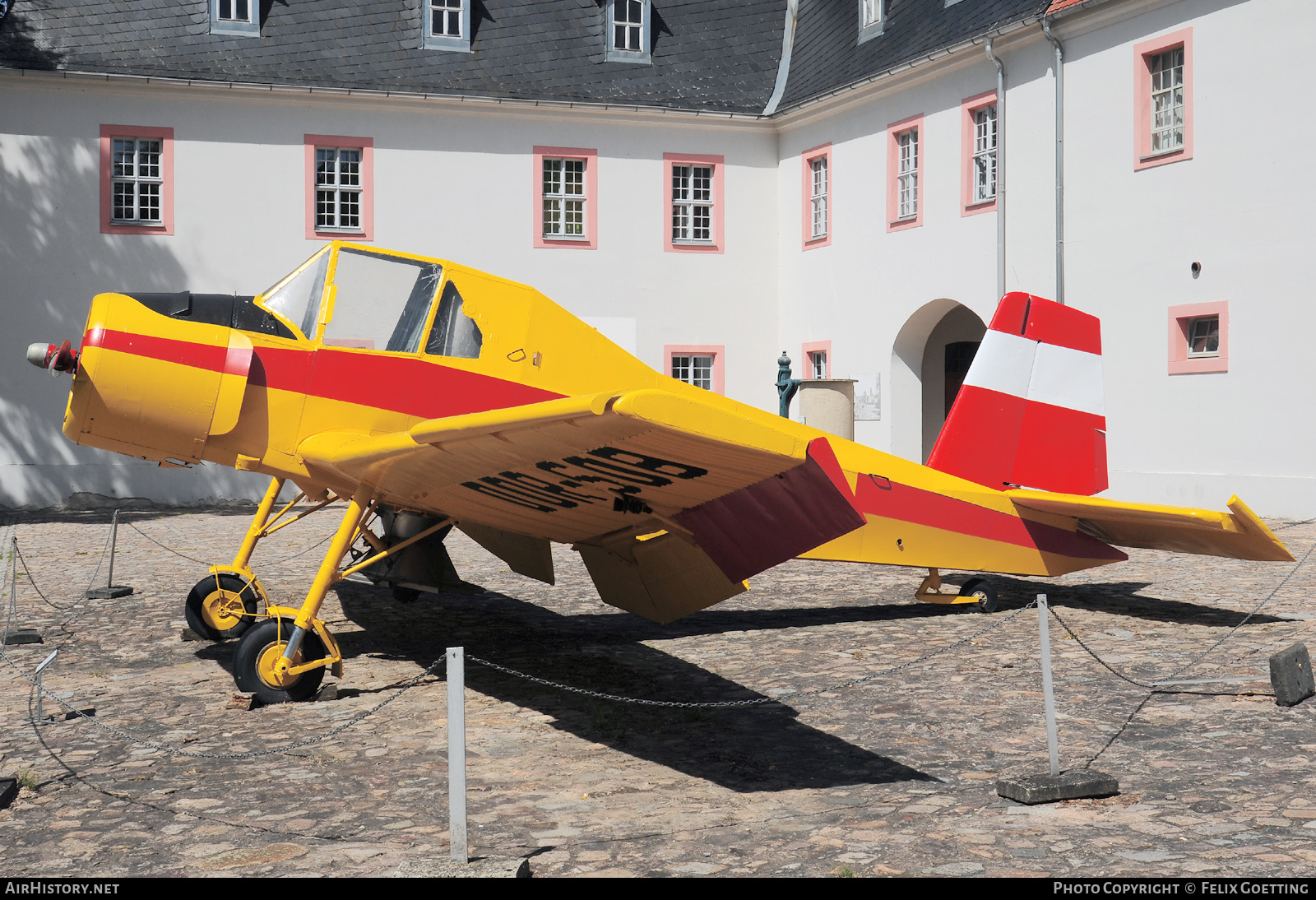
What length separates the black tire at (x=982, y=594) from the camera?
360 inches

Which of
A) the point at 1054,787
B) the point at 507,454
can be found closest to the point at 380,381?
the point at 507,454

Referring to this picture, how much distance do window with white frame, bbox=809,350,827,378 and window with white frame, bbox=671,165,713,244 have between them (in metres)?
3.16

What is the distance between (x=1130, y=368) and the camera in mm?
16375

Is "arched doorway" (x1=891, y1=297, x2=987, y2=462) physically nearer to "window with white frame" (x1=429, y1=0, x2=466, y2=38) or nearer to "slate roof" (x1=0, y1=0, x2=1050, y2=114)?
"slate roof" (x1=0, y1=0, x2=1050, y2=114)

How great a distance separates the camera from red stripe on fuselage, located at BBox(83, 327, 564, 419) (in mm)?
6613

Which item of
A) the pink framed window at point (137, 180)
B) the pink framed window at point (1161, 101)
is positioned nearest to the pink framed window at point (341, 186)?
the pink framed window at point (137, 180)

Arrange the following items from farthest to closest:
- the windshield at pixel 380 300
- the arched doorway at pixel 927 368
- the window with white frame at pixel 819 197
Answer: the window with white frame at pixel 819 197 < the arched doorway at pixel 927 368 < the windshield at pixel 380 300

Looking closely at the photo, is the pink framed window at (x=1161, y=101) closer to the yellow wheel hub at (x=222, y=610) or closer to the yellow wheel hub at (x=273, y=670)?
the yellow wheel hub at (x=222, y=610)

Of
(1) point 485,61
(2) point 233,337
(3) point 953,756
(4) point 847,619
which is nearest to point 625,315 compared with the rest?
(1) point 485,61

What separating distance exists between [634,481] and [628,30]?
2063 cm

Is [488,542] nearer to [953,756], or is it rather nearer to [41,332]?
[953,756]

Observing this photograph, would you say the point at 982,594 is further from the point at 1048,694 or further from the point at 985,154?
the point at 985,154

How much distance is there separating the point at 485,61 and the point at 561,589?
14.9 meters

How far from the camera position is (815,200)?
23062 millimetres
